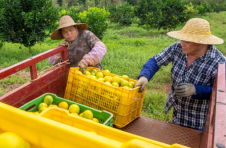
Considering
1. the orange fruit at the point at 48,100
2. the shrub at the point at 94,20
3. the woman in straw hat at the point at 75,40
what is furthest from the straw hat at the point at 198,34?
the shrub at the point at 94,20

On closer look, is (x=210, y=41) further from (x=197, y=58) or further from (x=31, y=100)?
(x=31, y=100)

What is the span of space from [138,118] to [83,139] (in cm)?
157

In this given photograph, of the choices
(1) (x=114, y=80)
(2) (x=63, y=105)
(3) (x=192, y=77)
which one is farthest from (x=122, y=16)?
(2) (x=63, y=105)

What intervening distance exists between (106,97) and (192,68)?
3.24 ft

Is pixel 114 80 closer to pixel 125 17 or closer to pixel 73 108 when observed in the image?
pixel 73 108

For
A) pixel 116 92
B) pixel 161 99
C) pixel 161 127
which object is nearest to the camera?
→ pixel 116 92

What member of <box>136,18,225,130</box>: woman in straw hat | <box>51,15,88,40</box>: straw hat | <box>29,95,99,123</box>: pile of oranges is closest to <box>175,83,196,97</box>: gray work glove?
<box>136,18,225,130</box>: woman in straw hat

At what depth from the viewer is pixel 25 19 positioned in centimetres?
643

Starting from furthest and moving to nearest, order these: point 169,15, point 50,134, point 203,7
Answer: point 203,7 < point 169,15 < point 50,134

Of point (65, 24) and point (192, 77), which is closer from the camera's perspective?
point (192, 77)

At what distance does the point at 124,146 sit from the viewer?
2.24 feet

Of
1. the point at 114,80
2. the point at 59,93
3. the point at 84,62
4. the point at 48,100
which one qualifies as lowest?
the point at 59,93

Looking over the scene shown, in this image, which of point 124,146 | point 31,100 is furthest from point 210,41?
point 31,100

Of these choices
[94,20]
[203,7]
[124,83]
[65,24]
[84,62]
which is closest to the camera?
[124,83]
